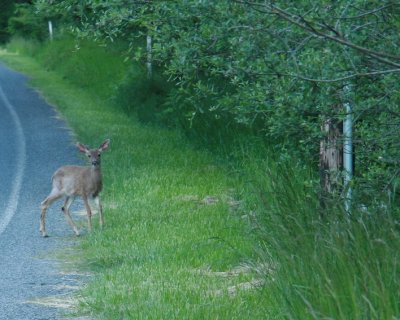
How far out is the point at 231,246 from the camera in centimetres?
1020

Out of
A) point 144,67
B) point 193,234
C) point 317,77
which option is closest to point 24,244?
point 193,234

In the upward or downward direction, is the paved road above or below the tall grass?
below

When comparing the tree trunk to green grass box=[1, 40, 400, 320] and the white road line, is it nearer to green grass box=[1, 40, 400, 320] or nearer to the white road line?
green grass box=[1, 40, 400, 320]

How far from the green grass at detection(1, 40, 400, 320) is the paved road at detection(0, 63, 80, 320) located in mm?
431

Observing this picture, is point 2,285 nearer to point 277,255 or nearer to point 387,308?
point 277,255

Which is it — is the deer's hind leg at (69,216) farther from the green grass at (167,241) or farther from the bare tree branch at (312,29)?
the bare tree branch at (312,29)

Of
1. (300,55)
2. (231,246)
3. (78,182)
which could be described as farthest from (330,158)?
(78,182)

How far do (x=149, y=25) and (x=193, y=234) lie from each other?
402 cm

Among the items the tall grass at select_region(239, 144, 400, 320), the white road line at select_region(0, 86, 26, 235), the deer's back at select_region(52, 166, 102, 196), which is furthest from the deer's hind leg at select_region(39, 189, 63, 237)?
the tall grass at select_region(239, 144, 400, 320)

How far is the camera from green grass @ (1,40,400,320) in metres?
7.02

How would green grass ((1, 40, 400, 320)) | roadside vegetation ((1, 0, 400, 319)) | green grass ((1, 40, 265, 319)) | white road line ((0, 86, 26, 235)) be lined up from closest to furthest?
green grass ((1, 40, 400, 320)) → roadside vegetation ((1, 0, 400, 319)) → green grass ((1, 40, 265, 319)) → white road line ((0, 86, 26, 235))

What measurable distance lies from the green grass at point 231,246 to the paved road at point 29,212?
431mm

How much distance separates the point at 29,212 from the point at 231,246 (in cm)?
525

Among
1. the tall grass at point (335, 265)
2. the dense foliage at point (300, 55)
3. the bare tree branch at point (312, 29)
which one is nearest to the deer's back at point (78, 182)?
the tall grass at point (335, 265)
